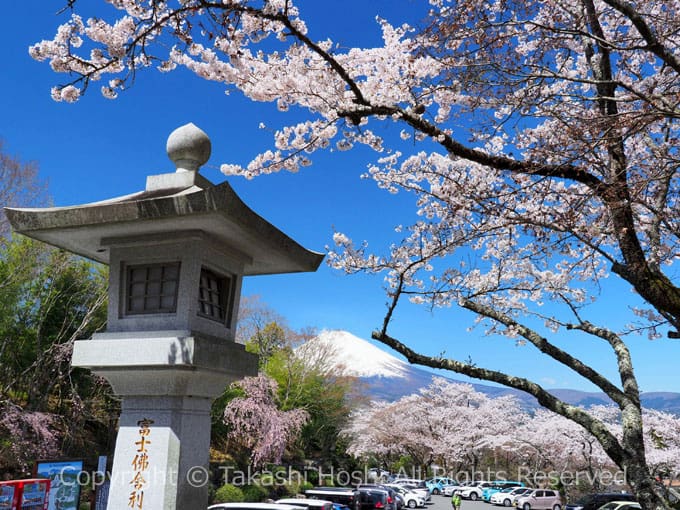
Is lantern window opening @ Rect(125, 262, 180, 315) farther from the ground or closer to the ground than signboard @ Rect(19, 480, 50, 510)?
farther from the ground

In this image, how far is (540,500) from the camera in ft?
86.3

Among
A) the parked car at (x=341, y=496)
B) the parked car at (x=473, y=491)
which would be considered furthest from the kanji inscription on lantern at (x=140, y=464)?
the parked car at (x=473, y=491)

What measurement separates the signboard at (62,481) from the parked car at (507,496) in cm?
2424

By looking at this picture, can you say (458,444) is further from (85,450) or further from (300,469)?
(85,450)

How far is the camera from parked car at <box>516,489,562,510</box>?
1022 inches

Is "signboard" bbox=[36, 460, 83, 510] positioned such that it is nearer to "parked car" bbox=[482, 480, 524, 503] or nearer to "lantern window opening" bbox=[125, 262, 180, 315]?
"lantern window opening" bbox=[125, 262, 180, 315]

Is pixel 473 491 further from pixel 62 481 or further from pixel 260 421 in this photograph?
pixel 62 481

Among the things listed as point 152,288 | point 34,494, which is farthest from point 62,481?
point 152,288

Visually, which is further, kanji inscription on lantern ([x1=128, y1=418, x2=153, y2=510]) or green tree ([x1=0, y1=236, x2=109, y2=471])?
green tree ([x1=0, y1=236, x2=109, y2=471])

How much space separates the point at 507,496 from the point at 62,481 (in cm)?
2482

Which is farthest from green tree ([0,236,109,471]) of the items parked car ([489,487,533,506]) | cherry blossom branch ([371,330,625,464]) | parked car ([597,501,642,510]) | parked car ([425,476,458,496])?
parked car ([425,476,458,496])

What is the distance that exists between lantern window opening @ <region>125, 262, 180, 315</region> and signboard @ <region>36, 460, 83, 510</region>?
7.89 meters

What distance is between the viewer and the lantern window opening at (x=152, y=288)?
5.50m

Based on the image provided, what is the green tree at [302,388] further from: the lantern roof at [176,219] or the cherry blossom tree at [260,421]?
the lantern roof at [176,219]
